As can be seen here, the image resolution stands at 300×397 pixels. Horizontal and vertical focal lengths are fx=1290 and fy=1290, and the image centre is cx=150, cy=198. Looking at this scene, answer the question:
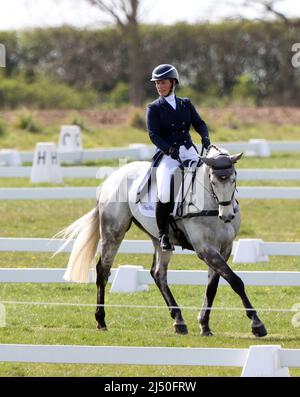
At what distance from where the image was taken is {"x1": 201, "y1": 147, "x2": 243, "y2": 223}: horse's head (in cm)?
1077

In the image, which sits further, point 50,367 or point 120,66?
point 120,66

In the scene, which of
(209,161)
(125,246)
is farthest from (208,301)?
(125,246)

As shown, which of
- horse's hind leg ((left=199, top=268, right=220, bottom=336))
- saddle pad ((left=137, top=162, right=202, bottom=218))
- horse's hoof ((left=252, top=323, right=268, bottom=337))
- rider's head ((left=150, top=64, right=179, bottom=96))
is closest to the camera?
horse's hoof ((left=252, top=323, right=268, bottom=337))

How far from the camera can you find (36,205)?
806 inches

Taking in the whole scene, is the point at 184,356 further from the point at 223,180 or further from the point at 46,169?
the point at 46,169

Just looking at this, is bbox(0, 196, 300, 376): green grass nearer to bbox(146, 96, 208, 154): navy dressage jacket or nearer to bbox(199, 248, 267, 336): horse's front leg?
bbox(199, 248, 267, 336): horse's front leg

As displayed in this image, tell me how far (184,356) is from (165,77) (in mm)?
3548

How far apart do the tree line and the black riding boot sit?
99.9 ft

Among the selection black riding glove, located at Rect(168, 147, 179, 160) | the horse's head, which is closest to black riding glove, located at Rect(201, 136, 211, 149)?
black riding glove, located at Rect(168, 147, 179, 160)

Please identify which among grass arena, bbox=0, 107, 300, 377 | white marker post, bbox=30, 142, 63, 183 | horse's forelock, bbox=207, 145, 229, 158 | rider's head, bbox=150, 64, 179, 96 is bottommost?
white marker post, bbox=30, 142, 63, 183

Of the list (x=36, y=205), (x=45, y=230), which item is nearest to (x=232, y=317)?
(x=45, y=230)
